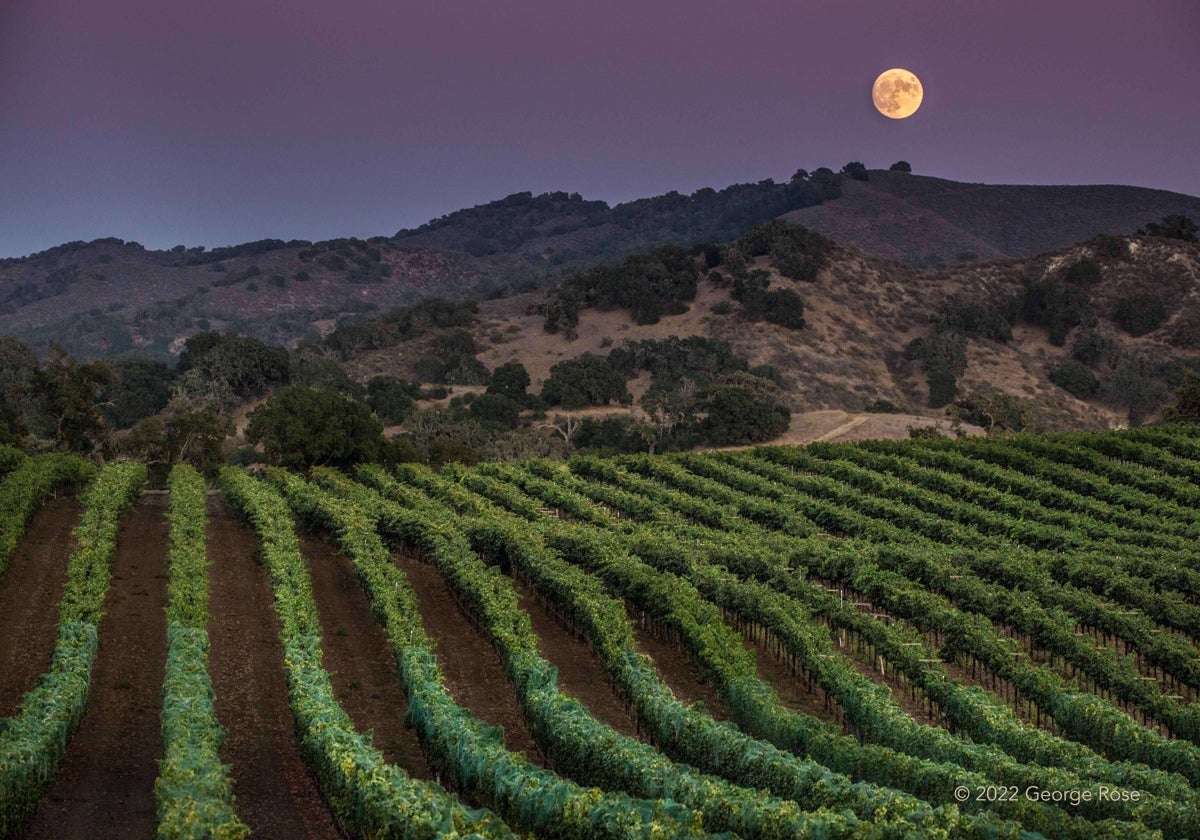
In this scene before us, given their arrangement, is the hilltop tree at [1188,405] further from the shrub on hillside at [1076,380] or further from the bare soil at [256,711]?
the bare soil at [256,711]

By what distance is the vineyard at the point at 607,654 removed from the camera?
59.3 ft

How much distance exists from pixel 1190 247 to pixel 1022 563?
10256cm

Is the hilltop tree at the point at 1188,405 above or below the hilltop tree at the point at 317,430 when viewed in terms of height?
below

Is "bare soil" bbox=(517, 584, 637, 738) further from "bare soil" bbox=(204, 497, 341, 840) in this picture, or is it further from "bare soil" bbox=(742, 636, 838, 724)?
"bare soil" bbox=(204, 497, 341, 840)

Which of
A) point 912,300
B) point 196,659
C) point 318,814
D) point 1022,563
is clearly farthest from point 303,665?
point 912,300

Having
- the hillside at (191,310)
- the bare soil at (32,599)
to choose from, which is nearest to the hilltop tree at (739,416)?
the bare soil at (32,599)

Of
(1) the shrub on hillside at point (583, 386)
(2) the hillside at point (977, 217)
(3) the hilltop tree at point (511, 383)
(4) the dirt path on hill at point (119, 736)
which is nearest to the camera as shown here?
(4) the dirt path on hill at point (119, 736)

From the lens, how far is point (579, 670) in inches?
1195

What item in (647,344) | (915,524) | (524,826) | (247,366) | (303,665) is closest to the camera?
(524,826)

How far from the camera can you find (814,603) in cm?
3347

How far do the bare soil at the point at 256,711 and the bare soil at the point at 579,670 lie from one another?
21.2ft

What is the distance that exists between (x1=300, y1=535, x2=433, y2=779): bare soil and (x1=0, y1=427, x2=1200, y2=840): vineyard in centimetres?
11

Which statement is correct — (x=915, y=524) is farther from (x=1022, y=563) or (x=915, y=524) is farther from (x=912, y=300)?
(x=912, y=300)

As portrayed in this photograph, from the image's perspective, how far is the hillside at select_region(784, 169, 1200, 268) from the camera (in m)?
176
